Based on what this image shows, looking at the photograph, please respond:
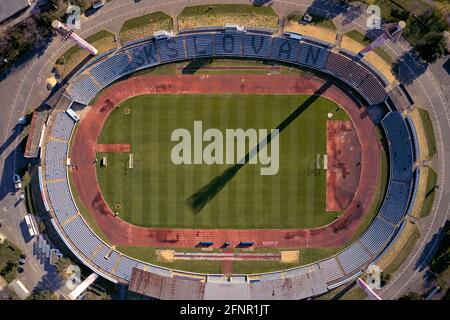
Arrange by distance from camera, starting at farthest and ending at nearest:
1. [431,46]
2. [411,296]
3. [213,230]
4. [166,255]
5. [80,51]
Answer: [166,255] < [213,230] < [80,51] < [411,296] < [431,46]

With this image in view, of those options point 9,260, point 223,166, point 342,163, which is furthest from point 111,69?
point 342,163

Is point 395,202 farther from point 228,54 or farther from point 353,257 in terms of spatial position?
point 228,54

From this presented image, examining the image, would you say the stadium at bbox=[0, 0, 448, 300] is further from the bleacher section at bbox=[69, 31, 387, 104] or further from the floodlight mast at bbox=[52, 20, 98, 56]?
the floodlight mast at bbox=[52, 20, 98, 56]

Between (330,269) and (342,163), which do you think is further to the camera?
(342,163)

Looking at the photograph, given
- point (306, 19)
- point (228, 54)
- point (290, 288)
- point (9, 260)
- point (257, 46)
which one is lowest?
point (290, 288)

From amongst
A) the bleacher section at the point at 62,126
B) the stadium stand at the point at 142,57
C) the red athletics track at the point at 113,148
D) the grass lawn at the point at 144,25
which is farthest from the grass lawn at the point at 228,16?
the bleacher section at the point at 62,126
